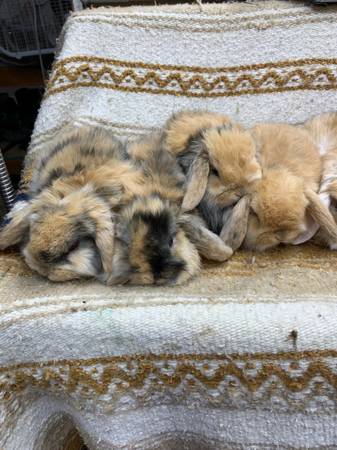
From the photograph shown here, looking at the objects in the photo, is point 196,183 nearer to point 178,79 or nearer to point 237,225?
point 237,225

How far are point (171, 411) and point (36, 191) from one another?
0.88m

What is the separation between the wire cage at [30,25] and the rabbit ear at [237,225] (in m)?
1.96

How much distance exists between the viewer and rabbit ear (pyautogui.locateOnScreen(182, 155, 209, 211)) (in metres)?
1.53

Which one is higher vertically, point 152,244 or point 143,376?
point 152,244

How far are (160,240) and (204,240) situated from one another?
0.18 metres

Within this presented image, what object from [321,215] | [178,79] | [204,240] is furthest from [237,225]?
[178,79]

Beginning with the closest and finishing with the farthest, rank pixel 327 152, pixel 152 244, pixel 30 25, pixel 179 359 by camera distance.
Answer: pixel 179 359, pixel 152 244, pixel 327 152, pixel 30 25

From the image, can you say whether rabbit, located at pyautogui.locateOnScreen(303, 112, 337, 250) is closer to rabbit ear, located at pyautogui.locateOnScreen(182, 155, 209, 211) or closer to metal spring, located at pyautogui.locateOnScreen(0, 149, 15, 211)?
rabbit ear, located at pyautogui.locateOnScreen(182, 155, 209, 211)

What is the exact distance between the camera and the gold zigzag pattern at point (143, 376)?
121 centimetres

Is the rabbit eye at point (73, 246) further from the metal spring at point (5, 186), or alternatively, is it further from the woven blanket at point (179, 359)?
the metal spring at point (5, 186)

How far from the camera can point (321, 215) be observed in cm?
152

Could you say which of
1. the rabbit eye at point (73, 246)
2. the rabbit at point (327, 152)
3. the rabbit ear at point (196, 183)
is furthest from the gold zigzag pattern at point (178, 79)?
the rabbit eye at point (73, 246)

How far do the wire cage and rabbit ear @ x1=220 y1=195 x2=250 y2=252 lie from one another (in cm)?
196

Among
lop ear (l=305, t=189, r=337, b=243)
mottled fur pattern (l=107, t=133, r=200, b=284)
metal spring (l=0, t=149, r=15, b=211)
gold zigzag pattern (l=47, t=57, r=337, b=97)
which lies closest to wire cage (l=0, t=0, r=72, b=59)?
gold zigzag pattern (l=47, t=57, r=337, b=97)
